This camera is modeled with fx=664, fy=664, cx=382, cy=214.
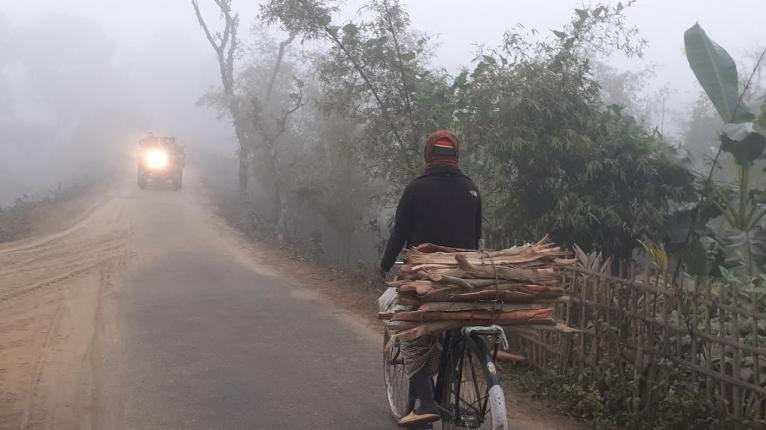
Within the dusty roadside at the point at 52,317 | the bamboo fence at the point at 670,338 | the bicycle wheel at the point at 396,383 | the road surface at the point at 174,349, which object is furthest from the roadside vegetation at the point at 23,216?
the bamboo fence at the point at 670,338

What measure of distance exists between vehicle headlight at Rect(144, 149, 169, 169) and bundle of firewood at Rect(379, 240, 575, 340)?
26.8 metres

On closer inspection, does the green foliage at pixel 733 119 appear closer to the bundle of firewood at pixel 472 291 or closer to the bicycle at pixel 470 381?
the bundle of firewood at pixel 472 291

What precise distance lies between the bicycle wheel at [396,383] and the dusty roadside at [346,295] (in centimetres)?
92

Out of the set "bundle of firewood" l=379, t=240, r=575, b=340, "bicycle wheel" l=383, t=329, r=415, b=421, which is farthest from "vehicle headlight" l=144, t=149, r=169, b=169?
"bundle of firewood" l=379, t=240, r=575, b=340

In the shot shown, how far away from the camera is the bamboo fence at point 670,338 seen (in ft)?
14.0

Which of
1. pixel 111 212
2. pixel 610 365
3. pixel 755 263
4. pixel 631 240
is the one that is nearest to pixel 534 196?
pixel 631 240

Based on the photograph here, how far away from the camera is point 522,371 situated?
644 cm

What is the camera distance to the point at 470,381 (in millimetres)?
3861

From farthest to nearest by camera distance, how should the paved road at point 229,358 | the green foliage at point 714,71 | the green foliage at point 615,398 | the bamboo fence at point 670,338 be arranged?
the green foliage at point 714,71 → the paved road at point 229,358 → the green foliage at point 615,398 → the bamboo fence at point 670,338

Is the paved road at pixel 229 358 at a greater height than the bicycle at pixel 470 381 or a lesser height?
lesser

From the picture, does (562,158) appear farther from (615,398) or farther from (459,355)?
(459,355)

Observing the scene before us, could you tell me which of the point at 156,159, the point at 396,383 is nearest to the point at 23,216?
the point at 156,159

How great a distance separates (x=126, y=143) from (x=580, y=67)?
62.5 meters

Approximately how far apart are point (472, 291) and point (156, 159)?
90.1 ft
